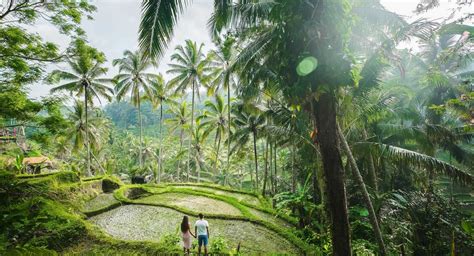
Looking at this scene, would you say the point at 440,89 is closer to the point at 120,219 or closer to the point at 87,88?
→ the point at 120,219

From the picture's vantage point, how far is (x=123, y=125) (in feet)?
260

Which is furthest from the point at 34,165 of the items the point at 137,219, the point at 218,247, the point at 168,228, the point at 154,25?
the point at 154,25

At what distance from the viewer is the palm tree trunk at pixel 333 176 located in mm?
5984

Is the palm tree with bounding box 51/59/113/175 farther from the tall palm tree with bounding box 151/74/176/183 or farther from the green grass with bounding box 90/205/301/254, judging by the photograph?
the green grass with bounding box 90/205/301/254

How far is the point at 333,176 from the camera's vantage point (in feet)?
19.8

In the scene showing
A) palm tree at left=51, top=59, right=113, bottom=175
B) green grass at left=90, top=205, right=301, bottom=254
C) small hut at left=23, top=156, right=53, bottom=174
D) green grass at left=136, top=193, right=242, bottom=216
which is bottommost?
green grass at left=90, top=205, right=301, bottom=254

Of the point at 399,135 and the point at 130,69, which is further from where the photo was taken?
the point at 130,69

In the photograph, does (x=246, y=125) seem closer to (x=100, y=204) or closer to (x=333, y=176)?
(x=100, y=204)

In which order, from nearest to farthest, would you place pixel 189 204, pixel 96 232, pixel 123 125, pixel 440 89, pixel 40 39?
pixel 40 39, pixel 96 232, pixel 189 204, pixel 440 89, pixel 123 125

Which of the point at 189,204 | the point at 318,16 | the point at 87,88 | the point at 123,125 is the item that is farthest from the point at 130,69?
the point at 123,125

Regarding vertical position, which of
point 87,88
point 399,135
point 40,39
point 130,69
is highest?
point 130,69

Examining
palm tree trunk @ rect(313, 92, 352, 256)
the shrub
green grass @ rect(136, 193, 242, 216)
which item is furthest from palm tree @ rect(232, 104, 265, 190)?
palm tree trunk @ rect(313, 92, 352, 256)

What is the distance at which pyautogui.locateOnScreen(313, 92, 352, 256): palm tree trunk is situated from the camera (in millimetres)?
5984

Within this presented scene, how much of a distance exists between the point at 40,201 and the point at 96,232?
8.34ft
